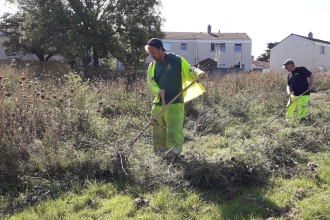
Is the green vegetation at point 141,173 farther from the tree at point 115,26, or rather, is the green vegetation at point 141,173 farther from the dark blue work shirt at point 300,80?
the tree at point 115,26

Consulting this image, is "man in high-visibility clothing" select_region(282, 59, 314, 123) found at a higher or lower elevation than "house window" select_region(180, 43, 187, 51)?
lower

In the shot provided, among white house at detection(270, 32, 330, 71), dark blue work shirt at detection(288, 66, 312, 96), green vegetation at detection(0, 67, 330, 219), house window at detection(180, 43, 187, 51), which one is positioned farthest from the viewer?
house window at detection(180, 43, 187, 51)

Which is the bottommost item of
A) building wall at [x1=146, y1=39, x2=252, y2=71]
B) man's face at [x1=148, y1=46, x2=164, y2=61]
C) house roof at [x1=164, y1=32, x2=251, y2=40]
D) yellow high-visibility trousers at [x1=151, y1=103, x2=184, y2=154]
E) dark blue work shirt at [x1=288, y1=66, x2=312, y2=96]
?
yellow high-visibility trousers at [x1=151, y1=103, x2=184, y2=154]

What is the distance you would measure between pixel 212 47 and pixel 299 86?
3191 centimetres

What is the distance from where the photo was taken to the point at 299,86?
7441 millimetres

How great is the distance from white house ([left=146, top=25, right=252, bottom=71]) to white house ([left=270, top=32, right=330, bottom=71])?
13.2ft

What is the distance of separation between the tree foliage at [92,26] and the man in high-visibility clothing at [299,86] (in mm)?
12987

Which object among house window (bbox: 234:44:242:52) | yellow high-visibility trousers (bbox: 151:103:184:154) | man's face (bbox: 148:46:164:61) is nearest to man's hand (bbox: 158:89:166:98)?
yellow high-visibility trousers (bbox: 151:103:184:154)

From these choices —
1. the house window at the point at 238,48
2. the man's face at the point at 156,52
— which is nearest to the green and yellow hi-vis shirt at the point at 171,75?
the man's face at the point at 156,52

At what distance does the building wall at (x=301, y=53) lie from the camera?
3334 centimetres

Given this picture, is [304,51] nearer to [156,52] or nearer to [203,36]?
[203,36]

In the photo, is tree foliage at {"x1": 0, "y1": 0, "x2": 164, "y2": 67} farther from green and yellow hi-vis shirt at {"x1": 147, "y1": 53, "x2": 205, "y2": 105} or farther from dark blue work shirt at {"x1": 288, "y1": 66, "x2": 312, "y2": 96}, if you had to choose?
green and yellow hi-vis shirt at {"x1": 147, "y1": 53, "x2": 205, "y2": 105}

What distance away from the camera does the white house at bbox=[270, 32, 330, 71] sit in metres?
33.3

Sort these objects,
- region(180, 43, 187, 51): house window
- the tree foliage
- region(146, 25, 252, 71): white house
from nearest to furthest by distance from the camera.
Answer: the tree foliage
region(146, 25, 252, 71): white house
region(180, 43, 187, 51): house window
